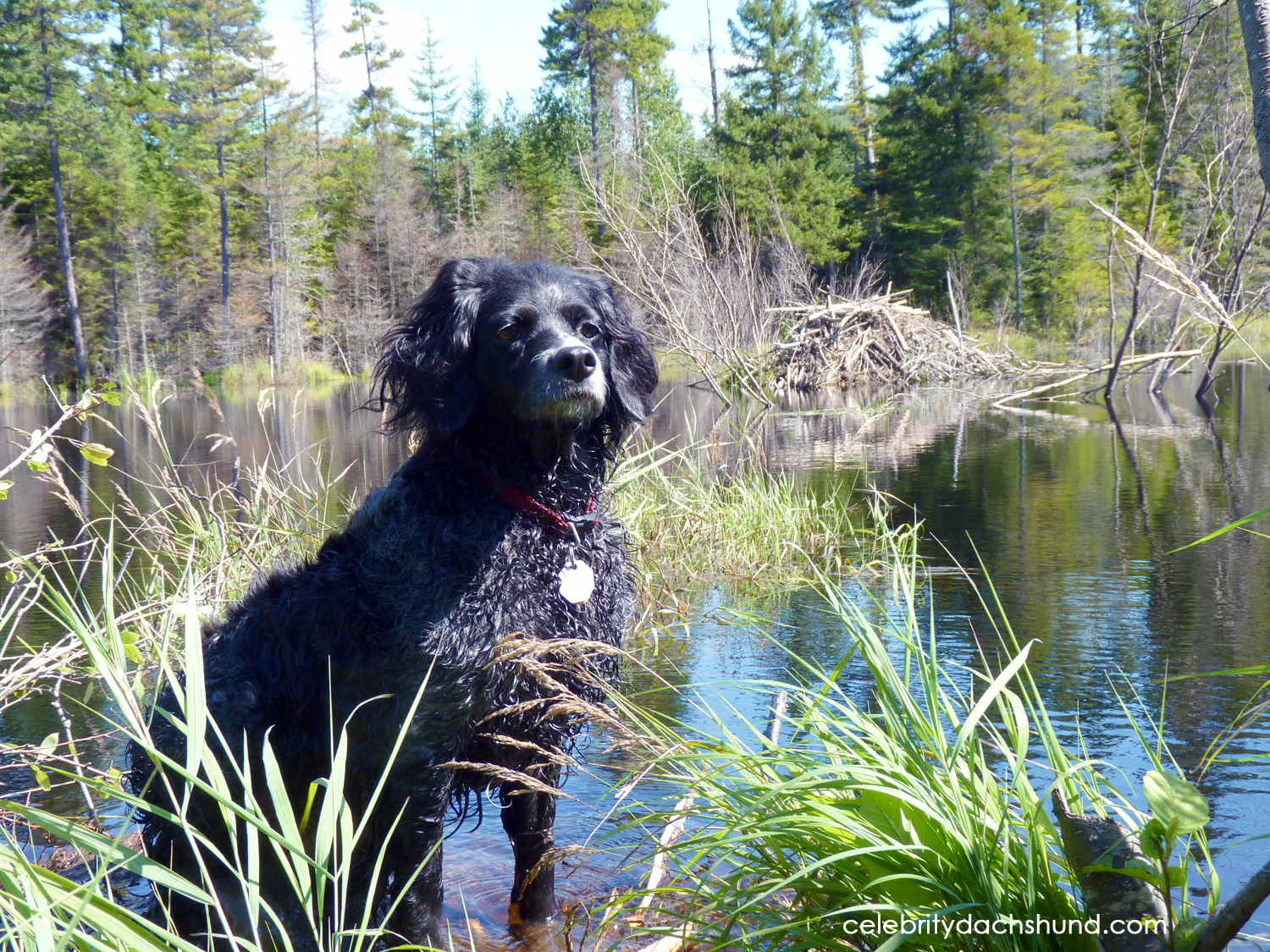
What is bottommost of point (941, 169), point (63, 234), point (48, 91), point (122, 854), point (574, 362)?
point (122, 854)

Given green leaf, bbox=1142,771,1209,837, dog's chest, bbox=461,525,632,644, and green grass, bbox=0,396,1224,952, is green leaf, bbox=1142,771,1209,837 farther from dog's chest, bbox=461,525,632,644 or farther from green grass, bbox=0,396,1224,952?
dog's chest, bbox=461,525,632,644

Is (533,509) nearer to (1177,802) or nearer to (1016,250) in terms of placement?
(1177,802)

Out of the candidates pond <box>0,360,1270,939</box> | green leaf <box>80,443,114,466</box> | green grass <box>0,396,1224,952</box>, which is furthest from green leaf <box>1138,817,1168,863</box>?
green leaf <box>80,443,114,466</box>

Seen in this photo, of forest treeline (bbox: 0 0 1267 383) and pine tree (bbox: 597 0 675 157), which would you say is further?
pine tree (bbox: 597 0 675 157)

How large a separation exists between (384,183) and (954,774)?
144 feet

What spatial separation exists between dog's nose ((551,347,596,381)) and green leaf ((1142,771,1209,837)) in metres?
1.61

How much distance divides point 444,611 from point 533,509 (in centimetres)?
39

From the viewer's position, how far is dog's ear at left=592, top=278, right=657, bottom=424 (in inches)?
115

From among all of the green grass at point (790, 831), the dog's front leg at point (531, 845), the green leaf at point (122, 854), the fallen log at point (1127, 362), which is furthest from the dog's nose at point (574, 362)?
the fallen log at point (1127, 362)

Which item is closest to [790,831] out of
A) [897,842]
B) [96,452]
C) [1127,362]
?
[897,842]

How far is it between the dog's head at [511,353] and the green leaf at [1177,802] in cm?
159

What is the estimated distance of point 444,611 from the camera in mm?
2346

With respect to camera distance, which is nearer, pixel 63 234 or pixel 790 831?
pixel 790 831

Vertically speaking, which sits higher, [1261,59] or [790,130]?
Result: [790,130]
